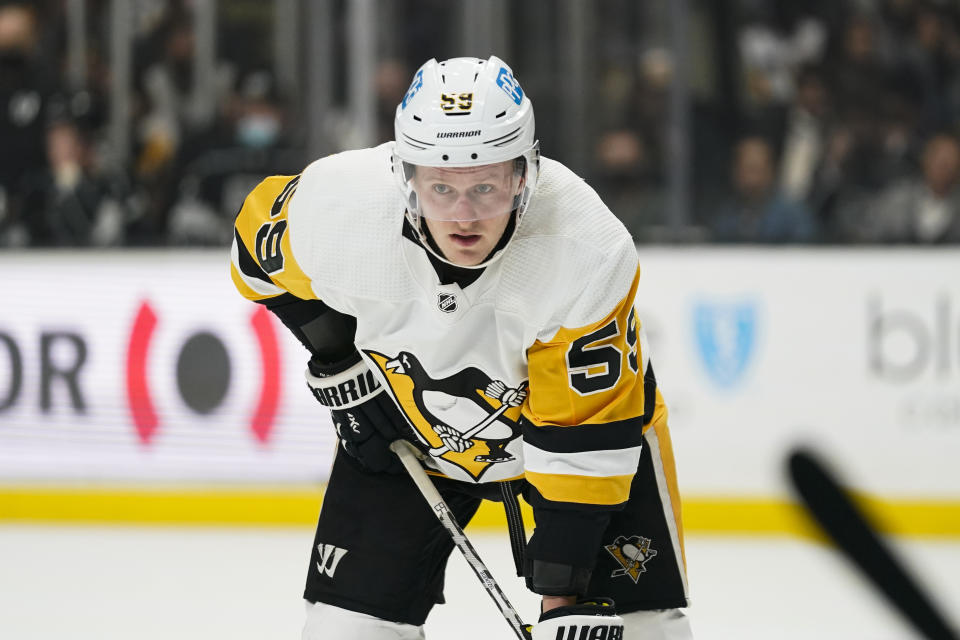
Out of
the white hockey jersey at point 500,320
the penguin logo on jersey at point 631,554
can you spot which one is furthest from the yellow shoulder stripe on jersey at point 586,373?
the penguin logo on jersey at point 631,554

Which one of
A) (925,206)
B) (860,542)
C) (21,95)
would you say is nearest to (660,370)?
(860,542)

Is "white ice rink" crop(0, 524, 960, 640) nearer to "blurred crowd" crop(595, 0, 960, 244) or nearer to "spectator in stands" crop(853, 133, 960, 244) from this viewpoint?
"spectator in stands" crop(853, 133, 960, 244)

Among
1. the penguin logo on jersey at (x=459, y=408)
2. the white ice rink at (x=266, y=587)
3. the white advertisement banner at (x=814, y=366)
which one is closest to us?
the penguin logo on jersey at (x=459, y=408)

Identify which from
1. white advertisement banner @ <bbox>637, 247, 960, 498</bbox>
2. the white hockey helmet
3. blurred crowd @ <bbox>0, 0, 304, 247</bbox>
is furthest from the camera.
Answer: blurred crowd @ <bbox>0, 0, 304, 247</bbox>

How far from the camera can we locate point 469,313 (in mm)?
1754

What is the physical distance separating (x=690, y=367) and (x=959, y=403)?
795 millimetres

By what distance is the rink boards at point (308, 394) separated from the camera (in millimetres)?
3857

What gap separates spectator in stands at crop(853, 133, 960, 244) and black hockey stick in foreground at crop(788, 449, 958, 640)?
0.75 metres

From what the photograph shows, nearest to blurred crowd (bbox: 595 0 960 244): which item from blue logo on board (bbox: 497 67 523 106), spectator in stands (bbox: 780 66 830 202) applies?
spectator in stands (bbox: 780 66 830 202)

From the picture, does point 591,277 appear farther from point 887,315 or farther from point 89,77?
point 89,77

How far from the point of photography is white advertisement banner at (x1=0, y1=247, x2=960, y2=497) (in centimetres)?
387

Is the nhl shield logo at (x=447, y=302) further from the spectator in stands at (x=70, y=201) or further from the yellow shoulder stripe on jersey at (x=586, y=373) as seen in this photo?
the spectator in stands at (x=70, y=201)

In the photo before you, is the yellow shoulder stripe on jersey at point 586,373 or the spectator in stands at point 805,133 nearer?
the yellow shoulder stripe on jersey at point 586,373

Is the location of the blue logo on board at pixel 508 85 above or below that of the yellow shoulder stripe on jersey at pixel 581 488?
above
